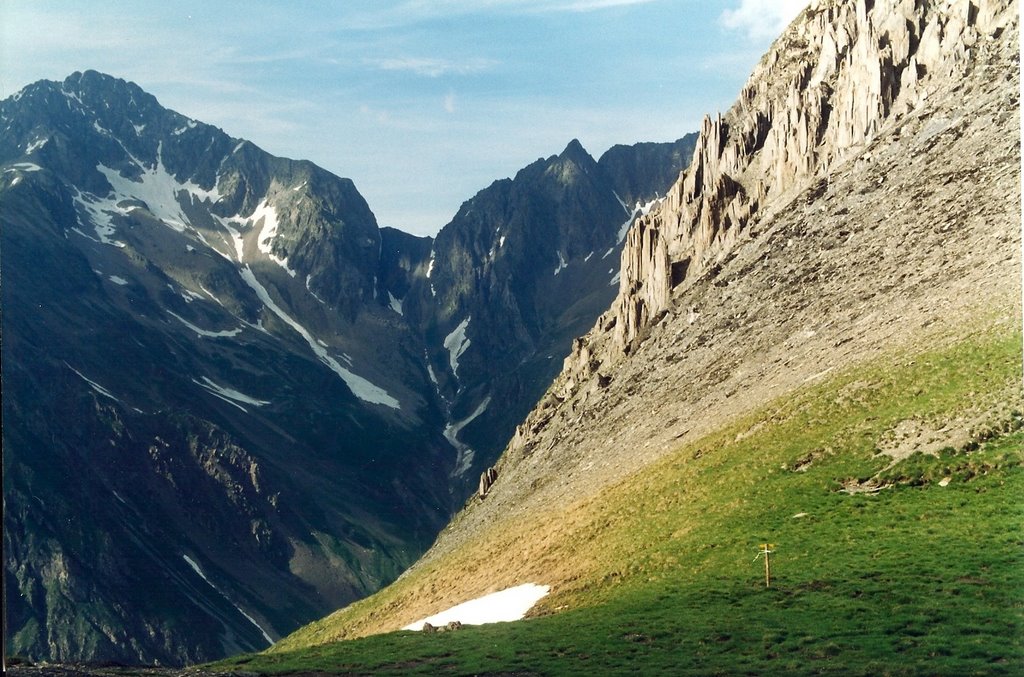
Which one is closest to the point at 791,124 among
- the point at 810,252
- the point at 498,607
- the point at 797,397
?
the point at 810,252

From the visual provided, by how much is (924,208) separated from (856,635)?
50433mm

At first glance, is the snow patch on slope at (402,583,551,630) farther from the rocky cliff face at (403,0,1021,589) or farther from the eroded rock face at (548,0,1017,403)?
the eroded rock face at (548,0,1017,403)

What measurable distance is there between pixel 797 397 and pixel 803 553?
72.1 ft

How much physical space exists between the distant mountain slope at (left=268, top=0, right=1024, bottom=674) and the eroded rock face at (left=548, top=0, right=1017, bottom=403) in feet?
1.04

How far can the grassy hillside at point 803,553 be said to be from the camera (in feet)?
112

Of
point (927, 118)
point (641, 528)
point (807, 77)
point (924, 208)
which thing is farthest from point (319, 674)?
point (807, 77)

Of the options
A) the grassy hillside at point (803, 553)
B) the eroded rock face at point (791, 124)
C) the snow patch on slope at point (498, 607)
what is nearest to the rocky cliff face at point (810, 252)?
the eroded rock face at point (791, 124)

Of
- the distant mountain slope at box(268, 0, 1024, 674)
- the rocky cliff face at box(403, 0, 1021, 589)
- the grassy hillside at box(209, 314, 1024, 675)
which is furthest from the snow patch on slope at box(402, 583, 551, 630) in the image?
the distant mountain slope at box(268, 0, 1024, 674)

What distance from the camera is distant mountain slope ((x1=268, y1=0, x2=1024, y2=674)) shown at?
39.4 meters

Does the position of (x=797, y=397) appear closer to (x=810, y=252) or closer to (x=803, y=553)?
(x=803, y=553)

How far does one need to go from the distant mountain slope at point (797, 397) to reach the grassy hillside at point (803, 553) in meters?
0.18

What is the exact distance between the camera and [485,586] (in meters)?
62.1

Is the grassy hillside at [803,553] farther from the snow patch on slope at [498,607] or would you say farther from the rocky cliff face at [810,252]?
the rocky cliff face at [810,252]

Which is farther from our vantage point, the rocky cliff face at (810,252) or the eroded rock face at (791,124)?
the eroded rock face at (791,124)
